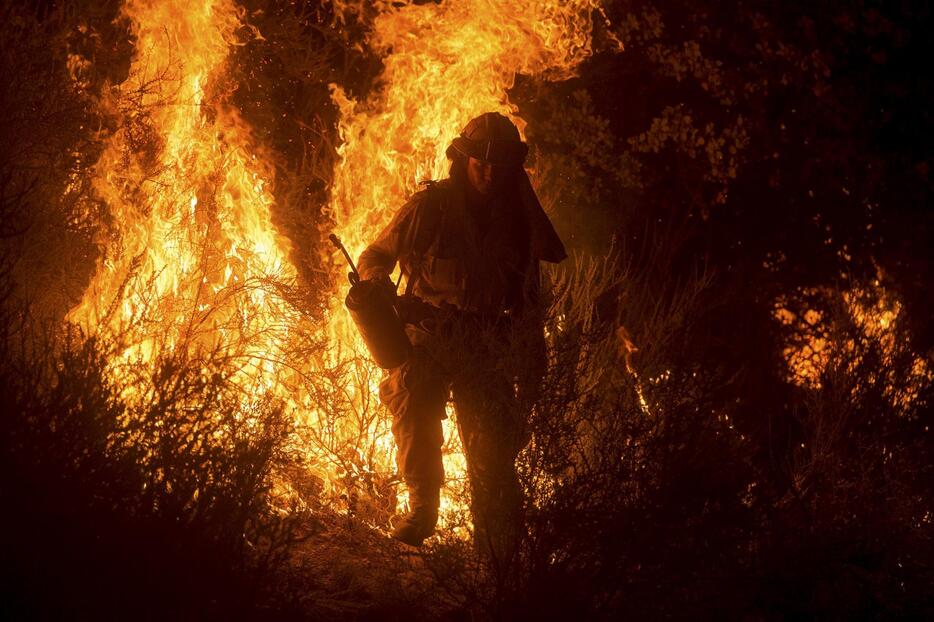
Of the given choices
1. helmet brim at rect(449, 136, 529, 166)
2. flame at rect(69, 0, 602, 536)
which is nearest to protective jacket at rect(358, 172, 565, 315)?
helmet brim at rect(449, 136, 529, 166)

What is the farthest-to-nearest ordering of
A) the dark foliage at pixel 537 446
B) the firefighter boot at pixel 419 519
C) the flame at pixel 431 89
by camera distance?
the flame at pixel 431 89, the firefighter boot at pixel 419 519, the dark foliage at pixel 537 446

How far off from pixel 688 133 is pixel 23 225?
6.23m

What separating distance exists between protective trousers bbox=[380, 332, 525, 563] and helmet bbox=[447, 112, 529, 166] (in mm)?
1006

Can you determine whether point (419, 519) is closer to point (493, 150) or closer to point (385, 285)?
point (385, 285)

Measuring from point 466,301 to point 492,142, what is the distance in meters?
0.79

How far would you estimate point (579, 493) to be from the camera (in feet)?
15.4

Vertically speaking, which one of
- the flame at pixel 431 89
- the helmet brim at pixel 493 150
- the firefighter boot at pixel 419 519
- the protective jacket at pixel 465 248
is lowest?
the firefighter boot at pixel 419 519

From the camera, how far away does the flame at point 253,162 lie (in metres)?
6.23

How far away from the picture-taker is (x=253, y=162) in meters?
7.21

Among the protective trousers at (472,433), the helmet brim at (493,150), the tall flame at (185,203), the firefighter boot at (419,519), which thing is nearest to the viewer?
the protective trousers at (472,433)

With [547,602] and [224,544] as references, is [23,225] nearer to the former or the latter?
[224,544]

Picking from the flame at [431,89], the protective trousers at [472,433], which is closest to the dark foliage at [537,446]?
the protective trousers at [472,433]

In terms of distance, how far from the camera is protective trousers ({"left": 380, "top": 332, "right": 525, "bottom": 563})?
4.77 meters

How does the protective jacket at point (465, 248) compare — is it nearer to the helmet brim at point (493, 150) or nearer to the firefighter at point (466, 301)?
the firefighter at point (466, 301)
